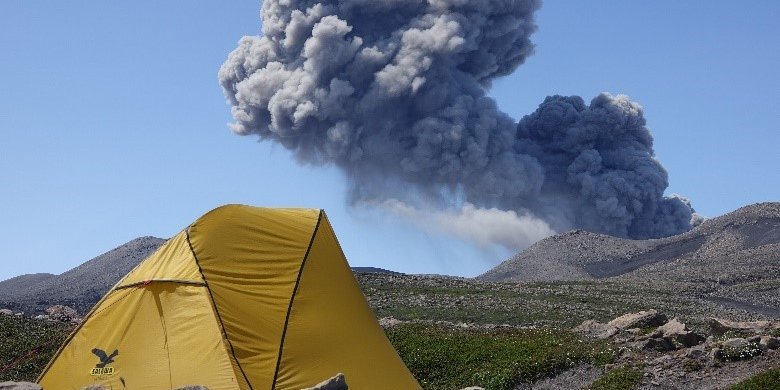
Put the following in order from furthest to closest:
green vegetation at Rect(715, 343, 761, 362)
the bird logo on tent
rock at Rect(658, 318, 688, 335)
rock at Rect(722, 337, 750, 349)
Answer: rock at Rect(658, 318, 688, 335) → rock at Rect(722, 337, 750, 349) → green vegetation at Rect(715, 343, 761, 362) → the bird logo on tent

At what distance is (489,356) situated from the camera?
1027 inches

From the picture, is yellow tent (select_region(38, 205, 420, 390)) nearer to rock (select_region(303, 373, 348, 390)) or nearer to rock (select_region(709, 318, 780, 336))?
rock (select_region(303, 373, 348, 390))

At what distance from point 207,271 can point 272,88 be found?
96910 mm

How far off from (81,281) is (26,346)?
273 feet

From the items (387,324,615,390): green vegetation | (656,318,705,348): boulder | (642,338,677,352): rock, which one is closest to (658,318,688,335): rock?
(656,318,705,348): boulder

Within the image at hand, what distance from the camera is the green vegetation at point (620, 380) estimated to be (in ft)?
70.2

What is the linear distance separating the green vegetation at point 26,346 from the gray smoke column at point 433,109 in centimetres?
7683

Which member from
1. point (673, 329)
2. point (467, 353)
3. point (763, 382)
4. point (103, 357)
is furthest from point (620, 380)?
point (103, 357)

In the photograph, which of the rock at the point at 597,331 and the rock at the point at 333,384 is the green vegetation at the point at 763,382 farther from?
the rock at the point at 597,331

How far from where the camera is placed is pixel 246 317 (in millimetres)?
16969

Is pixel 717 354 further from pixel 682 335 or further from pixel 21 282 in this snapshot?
pixel 21 282

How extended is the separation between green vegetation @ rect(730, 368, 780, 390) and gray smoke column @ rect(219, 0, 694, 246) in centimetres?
9084

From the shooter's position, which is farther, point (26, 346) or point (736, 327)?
point (736, 327)

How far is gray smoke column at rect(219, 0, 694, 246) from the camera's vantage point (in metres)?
110
